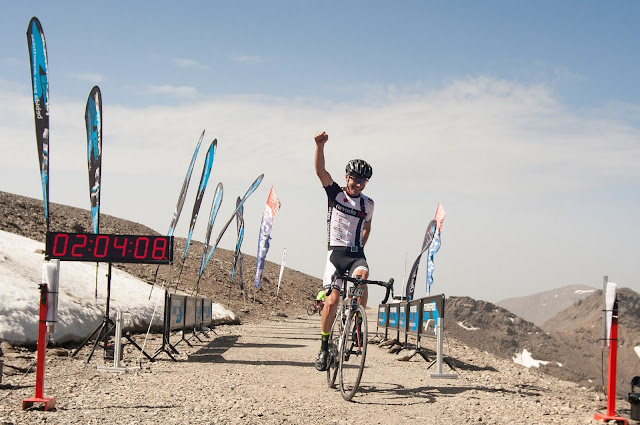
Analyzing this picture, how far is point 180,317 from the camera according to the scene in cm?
1368

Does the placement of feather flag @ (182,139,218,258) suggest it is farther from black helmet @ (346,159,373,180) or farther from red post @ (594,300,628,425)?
red post @ (594,300,628,425)

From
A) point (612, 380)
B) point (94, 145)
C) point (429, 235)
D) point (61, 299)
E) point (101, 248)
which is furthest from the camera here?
point (429, 235)

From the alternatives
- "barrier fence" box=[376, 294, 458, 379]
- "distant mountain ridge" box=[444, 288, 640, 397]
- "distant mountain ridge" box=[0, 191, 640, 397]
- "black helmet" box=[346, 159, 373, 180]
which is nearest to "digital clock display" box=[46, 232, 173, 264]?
"black helmet" box=[346, 159, 373, 180]

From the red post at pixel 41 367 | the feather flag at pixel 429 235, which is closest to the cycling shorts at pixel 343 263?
the red post at pixel 41 367

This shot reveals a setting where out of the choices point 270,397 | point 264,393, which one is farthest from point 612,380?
point 264,393

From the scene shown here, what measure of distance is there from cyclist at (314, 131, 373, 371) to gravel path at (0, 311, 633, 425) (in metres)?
1.06

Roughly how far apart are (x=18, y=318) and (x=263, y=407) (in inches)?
251

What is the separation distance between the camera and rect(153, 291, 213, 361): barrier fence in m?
11.7

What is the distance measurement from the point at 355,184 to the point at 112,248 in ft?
15.3

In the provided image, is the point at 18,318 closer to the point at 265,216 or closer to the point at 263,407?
the point at 263,407

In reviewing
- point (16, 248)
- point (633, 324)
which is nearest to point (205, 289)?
point (16, 248)

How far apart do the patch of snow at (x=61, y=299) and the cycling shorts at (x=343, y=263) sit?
11.7 ft

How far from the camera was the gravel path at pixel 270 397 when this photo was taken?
5828 mm

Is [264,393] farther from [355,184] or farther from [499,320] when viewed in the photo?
[499,320]
